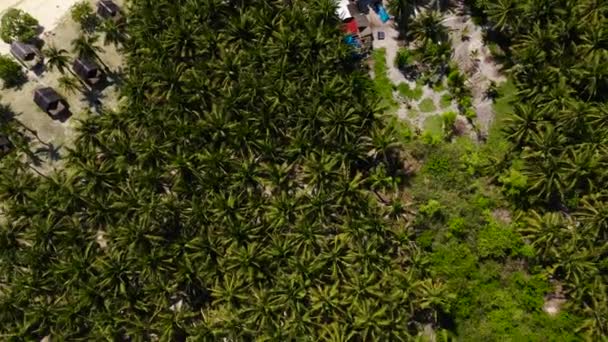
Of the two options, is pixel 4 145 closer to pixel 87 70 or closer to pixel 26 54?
pixel 26 54

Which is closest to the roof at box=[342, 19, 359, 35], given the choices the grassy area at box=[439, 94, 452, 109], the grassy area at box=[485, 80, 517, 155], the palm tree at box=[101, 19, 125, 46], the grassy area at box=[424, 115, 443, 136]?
the grassy area at box=[439, 94, 452, 109]

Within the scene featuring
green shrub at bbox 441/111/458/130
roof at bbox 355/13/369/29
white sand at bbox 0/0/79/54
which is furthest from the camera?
white sand at bbox 0/0/79/54

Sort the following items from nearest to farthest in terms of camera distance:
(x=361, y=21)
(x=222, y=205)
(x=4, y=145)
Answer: (x=222, y=205), (x=4, y=145), (x=361, y=21)

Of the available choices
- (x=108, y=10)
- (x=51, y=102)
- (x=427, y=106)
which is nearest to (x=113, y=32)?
(x=108, y=10)

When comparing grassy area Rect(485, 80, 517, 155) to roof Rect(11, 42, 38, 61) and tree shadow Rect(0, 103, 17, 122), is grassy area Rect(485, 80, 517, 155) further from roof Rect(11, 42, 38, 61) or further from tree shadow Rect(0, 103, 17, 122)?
tree shadow Rect(0, 103, 17, 122)

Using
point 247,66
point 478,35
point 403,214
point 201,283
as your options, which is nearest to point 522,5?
point 478,35

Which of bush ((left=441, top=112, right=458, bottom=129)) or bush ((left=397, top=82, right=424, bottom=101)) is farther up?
bush ((left=397, top=82, right=424, bottom=101))

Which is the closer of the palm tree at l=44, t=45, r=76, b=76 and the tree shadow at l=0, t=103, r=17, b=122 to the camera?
the palm tree at l=44, t=45, r=76, b=76
